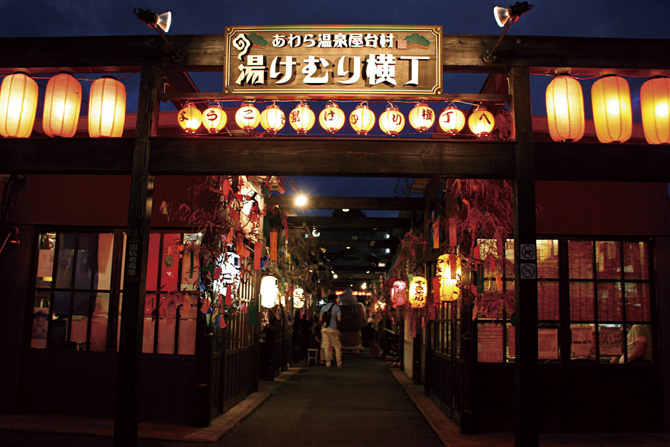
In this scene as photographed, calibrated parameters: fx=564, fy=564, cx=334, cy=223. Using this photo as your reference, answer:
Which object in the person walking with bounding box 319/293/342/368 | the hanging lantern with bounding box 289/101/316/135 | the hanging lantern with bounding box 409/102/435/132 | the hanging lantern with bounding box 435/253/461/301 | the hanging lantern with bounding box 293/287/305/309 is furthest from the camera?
the hanging lantern with bounding box 293/287/305/309

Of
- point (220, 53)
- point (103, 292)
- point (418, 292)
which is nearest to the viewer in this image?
point (220, 53)

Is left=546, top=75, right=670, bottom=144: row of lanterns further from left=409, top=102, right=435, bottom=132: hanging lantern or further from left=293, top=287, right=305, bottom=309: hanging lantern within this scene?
left=293, top=287, right=305, bottom=309: hanging lantern

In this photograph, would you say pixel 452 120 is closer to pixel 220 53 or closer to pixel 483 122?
pixel 483 122

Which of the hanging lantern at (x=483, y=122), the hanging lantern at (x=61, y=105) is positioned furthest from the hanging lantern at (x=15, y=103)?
the hanging lantern at (x=483, y=122)

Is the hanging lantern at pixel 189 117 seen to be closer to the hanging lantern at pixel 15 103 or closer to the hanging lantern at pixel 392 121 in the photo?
the hanging lantern at pixel 15 103

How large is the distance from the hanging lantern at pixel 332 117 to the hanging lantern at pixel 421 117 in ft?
3.82

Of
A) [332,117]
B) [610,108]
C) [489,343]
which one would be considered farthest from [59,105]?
[489,343]

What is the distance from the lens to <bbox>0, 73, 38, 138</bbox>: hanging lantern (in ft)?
24.7

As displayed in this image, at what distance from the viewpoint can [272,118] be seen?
908cm

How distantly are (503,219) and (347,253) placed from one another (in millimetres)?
22234

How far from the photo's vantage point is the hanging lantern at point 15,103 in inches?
297

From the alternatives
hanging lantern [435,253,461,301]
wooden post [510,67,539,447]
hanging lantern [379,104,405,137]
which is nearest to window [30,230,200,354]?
hanging lantern [379,104,405,137]

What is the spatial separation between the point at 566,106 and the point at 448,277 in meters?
5.11

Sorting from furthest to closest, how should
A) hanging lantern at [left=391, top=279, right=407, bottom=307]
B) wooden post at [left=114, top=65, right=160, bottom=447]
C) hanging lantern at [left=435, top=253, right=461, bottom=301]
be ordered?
hanging lantern at [left=391, top=279, right=407, bottom=307] < hanging lantern at [left=435, top=253, right=461, bottom=301] < wooden post at [left=114, top=65, right=160, bottom=447]
